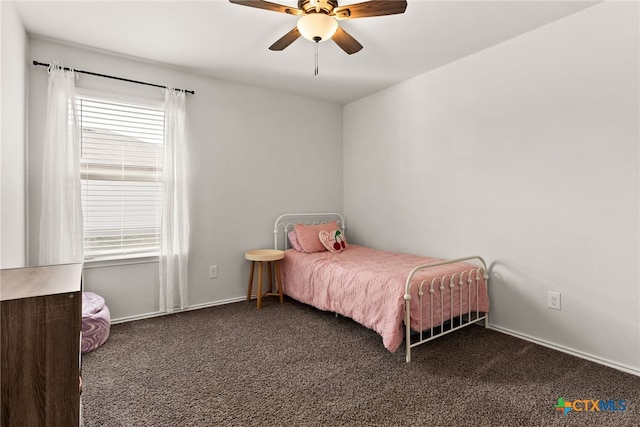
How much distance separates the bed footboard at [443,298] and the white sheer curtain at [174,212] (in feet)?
7.38

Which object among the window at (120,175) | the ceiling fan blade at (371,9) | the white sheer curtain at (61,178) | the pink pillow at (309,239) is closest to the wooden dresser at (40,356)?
the ceiling fan blade at (371,9)

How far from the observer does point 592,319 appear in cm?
244

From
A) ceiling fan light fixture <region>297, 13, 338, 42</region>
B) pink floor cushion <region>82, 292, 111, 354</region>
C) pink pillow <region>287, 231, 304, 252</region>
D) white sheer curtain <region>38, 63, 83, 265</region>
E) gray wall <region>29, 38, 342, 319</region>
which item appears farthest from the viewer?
pink pillow <region>287, 231, 304, 252</region>

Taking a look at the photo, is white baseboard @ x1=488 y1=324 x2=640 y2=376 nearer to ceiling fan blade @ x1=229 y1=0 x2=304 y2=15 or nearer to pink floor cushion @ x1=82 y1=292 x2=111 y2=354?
ceiling fan blade @ x1=229 y1=0 x2=304 y2=15

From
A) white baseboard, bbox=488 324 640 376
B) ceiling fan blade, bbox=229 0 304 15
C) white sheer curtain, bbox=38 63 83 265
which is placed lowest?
white baseboard, bbox=488 324 640 376

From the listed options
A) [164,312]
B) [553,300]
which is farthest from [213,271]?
[553,300]

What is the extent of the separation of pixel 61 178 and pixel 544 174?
3.91 m

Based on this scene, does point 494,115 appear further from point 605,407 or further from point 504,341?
point 605,407

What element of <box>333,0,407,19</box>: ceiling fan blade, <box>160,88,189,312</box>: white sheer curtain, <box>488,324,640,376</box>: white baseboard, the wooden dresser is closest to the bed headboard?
<box>160,88,189,312</box>: white sheer curtain

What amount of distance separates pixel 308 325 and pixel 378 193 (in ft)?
6.08

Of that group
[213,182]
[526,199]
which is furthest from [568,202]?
[213,182]

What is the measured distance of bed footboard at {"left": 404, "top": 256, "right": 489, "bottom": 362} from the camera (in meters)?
2.43

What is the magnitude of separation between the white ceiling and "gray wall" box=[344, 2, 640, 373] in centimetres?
27

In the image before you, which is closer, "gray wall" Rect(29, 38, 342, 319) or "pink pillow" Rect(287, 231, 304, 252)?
"gray wall" Rect(29, 38, 342, 319)
